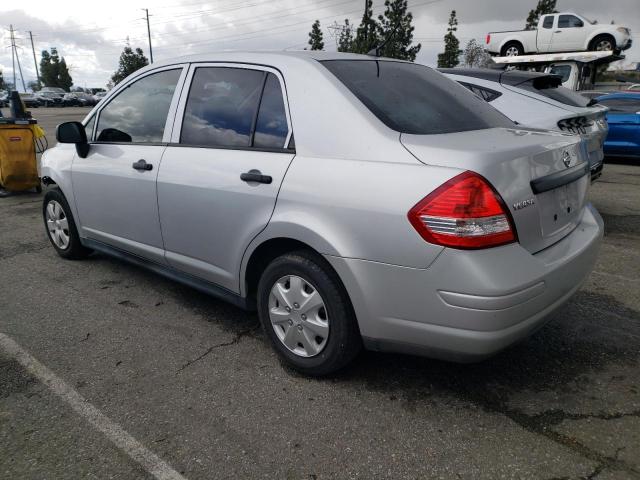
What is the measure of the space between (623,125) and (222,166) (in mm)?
9331

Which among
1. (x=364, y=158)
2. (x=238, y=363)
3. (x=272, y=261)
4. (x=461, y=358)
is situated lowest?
(x=238, y=363)

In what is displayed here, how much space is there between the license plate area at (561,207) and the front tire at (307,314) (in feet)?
3.33

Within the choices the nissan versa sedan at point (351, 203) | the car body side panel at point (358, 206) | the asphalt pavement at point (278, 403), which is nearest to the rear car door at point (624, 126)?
the asphalt pavement at point (278, 403)

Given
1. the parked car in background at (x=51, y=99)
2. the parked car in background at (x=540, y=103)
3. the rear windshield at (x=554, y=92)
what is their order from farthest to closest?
the parked car in background at (x=51, y=99) → the rear windshield at (x=554, y=92) → the parked car in background at (x=540, y=103)

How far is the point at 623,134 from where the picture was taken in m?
9.86

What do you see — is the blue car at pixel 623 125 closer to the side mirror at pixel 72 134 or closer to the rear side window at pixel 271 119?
the rear side window at pixel 271 119

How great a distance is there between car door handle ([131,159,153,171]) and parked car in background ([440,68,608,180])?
3.49 m

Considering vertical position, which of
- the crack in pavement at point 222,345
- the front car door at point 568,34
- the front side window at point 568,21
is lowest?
the crack in pavement at point 222,345

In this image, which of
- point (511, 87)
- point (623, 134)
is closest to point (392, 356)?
point (511, 87)

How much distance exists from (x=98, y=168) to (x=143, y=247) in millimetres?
755

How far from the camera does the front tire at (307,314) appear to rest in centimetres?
256

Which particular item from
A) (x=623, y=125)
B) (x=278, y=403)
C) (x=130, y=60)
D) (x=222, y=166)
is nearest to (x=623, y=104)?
(x=623, y=125)

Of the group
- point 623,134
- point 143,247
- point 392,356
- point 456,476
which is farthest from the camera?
point 623,134

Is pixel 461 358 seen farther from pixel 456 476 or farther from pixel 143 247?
pixel 143 247
